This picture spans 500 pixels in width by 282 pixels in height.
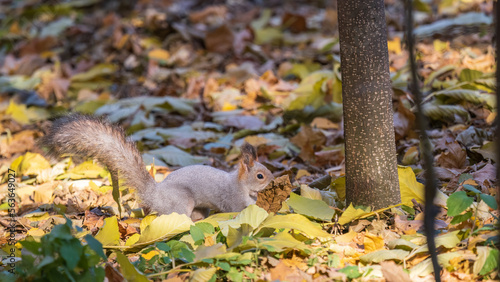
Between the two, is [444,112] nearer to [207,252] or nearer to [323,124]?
[323,124]

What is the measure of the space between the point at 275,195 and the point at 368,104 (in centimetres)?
72

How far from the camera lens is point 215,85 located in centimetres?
621

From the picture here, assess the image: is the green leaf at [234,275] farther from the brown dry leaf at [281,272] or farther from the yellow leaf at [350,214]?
the yellow leaf at [350,214]

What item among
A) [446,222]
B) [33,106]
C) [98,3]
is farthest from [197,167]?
[98,3]

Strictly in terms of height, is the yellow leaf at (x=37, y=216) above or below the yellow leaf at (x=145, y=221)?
below

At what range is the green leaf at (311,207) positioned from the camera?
2.81 meters

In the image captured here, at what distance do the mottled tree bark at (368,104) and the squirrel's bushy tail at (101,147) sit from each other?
127cm

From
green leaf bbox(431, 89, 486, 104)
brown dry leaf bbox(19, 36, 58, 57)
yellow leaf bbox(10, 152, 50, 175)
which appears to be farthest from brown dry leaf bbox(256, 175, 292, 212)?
brown dry leaf bbox(19, 36, 58, 57)

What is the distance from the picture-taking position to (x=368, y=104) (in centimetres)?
270

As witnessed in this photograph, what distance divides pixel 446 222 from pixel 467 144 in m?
1.20

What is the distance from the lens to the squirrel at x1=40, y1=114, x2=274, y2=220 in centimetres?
Answer: 324

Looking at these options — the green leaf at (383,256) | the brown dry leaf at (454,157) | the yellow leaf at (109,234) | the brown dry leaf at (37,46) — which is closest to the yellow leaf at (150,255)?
the yellow leaf at (109,234)

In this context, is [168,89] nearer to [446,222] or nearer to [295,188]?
[295,188]

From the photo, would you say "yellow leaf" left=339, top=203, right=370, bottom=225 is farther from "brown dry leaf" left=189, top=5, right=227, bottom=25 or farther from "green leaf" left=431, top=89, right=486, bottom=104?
"brown dry leaf" left=189, top=5, right=227, bottom=25
